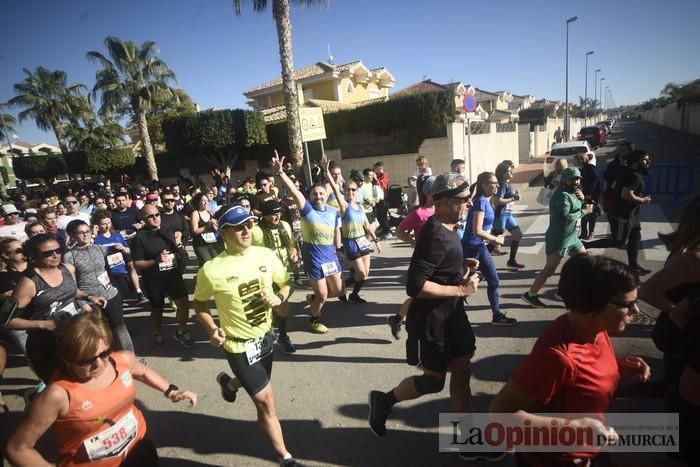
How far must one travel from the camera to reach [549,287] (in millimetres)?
5559

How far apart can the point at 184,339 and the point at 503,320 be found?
168 inches

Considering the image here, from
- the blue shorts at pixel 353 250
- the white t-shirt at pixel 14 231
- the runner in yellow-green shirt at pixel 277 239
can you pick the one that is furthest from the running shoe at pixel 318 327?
the white t-shirt at pixel 14 231

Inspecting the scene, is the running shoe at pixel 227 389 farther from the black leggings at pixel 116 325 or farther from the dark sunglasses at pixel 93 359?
the black leggings at pixel 116 325

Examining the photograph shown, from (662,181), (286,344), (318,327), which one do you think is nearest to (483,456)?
(286,344)

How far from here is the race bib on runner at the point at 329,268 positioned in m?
4.76

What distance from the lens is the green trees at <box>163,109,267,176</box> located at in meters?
20.3

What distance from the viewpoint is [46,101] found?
3247 centimetres

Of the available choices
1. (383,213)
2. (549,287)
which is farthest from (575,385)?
(383,213)

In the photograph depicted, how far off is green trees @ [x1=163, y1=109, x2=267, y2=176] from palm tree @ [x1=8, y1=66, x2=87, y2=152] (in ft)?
58.8

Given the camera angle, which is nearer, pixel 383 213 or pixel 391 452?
pixel 391 452

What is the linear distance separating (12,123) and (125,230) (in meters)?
45.8

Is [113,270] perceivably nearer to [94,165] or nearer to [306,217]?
[306,217]

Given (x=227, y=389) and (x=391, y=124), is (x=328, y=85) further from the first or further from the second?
(x=227, y=389)

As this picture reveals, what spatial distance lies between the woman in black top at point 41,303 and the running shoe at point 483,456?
11.6 feet
